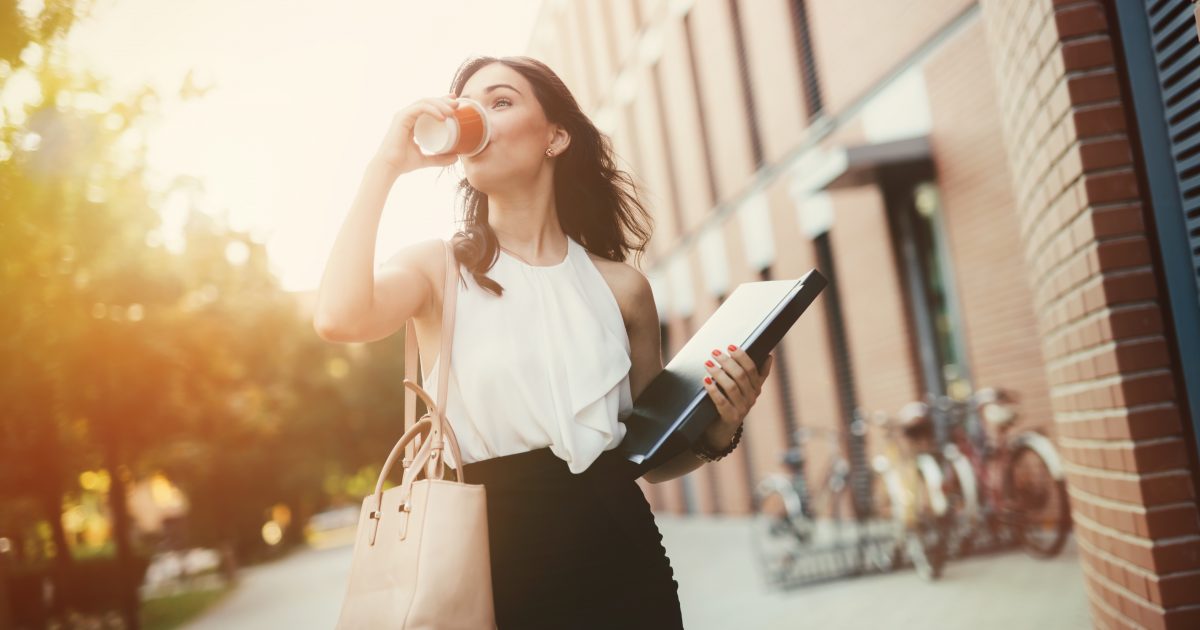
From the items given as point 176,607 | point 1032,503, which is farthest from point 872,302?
point 176,607

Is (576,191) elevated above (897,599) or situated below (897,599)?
above

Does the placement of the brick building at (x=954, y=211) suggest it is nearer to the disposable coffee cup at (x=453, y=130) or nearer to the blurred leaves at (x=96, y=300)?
the disposable coffee cup at (x=453, y=130)

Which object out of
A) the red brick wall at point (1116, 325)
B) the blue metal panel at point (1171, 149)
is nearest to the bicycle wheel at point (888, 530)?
the red brick wall at point (1116, 325)

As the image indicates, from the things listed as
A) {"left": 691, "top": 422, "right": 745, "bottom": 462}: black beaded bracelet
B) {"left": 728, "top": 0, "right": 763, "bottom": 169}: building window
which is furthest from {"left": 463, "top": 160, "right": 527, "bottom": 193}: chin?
{"left": 728, "top": 0, "right": 763, "bottom": 169}: building window

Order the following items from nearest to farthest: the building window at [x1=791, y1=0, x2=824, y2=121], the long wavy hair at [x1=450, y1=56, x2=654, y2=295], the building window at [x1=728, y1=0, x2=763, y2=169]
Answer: the long wavy hair at [x1=450, y1=56, x2=654, y2=295] < the building window at [x1=791, y1=0, x2=824, y2=121] < the building window at [x1=728, y1=0, x2=763, y2=169]

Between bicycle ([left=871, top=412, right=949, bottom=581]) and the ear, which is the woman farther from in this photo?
bicycle ([left=871, top=412, right=949, bottom=581])

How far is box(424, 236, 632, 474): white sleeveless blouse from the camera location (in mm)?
1987

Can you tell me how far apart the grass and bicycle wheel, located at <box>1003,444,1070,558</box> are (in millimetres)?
12362

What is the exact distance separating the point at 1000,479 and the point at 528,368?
6.59 metres

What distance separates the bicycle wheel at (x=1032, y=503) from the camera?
23.8ft

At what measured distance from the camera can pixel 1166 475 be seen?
111 inches

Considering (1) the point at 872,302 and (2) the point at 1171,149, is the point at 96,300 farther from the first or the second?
(2) the point at 1171,149

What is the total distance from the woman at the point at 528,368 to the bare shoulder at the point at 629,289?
0.07m

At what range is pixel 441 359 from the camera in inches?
75.9
